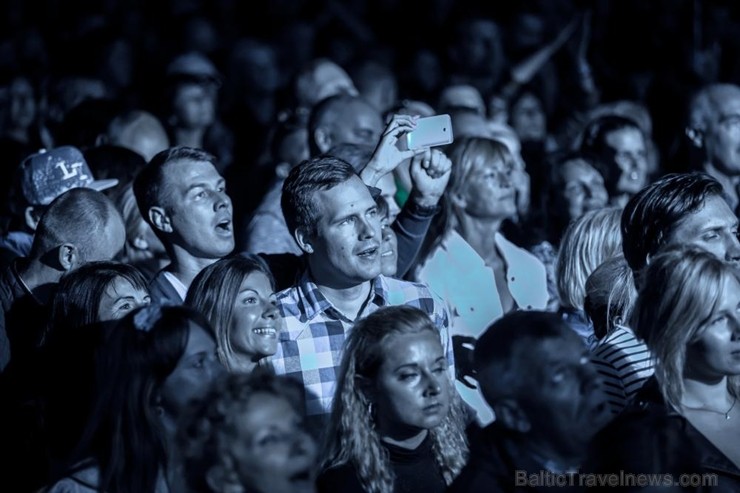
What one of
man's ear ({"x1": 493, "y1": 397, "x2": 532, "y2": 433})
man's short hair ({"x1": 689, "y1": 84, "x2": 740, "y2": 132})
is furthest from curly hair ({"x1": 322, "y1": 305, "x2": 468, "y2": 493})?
man's short hair ({"x1": 689, "y1": 84, "x2": 740, "y2": 132})

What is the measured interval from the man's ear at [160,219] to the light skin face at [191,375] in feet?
5.50

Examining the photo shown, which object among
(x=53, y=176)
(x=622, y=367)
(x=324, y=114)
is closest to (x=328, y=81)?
(x=324, y=114)

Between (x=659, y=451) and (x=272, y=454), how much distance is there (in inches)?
41.3

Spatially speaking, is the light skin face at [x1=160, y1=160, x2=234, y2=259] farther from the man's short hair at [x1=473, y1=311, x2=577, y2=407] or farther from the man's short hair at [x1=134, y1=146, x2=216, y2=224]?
the man's short hair at [x1=473, y1=311, x2=577, y2=407]

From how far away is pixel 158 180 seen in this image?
17.7 feet

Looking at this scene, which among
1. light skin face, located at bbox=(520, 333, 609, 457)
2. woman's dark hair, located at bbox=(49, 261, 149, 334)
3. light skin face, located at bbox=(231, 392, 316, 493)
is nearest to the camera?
light skin face, located at bbox=(231, 392, 316, 493)

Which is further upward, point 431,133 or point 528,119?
point 528,119

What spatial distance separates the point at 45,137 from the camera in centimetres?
829

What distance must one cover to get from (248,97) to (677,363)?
666 centimetres

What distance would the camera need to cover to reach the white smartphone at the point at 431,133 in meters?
5.11

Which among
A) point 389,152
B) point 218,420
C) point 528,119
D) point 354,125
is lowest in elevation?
point 218,420

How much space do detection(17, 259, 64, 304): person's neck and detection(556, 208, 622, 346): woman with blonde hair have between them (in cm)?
216

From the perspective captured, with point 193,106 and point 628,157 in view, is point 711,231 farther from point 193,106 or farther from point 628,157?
point 193,106

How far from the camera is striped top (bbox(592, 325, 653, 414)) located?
413 cm
